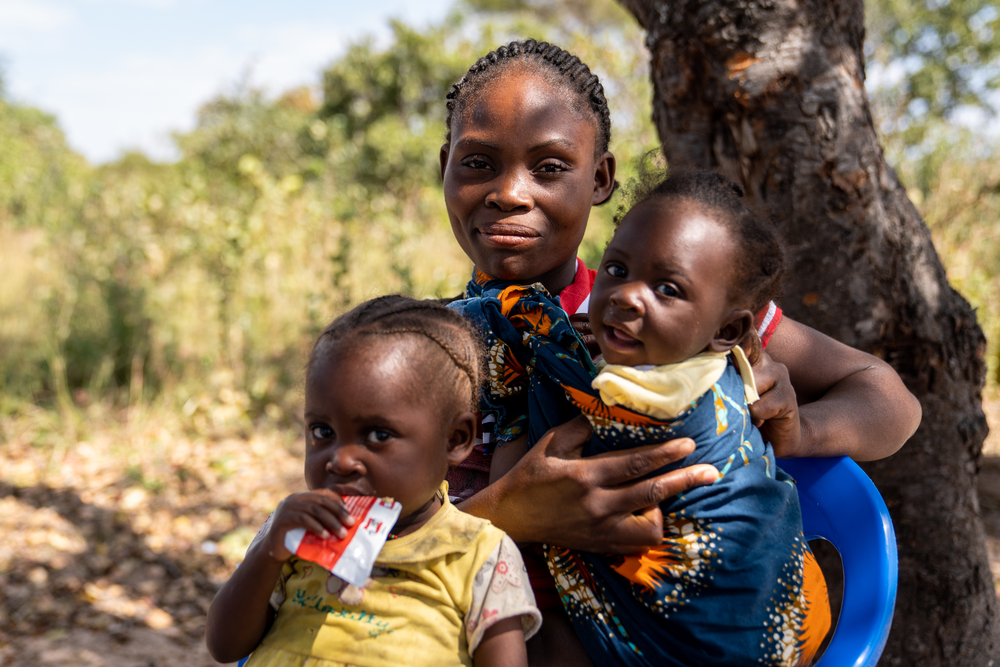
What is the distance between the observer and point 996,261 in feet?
22.7

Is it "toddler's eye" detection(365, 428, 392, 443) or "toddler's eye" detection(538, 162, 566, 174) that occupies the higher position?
"toddler's eye" detection(538, 162, 566, 174)

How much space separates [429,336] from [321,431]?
10.8 inches

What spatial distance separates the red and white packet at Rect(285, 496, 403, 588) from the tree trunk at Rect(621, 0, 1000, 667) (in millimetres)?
1634

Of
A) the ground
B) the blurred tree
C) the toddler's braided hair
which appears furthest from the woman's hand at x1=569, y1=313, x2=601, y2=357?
the blurred tree

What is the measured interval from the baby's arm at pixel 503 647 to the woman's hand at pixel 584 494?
221 millimetres

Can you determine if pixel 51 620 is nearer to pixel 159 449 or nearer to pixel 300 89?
pixel 159 449

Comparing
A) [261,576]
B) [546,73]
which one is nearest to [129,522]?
[261,576]

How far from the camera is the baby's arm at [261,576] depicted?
52.0 inches

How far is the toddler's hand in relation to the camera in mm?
1565

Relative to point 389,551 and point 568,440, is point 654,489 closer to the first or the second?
point 568,440

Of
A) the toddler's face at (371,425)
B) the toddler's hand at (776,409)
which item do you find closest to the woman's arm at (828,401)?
the toddler's hand at (776,409)

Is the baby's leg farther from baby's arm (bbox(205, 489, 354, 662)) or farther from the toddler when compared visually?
baby's arm (bbox(205, 489, 354, 662))

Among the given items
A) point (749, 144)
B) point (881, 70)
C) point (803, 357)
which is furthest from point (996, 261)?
→ point (803, 357)

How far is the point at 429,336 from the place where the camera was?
149 cm
